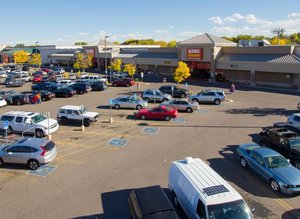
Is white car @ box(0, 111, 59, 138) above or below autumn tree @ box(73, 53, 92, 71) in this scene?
below

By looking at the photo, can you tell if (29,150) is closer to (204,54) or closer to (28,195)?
(28,195)

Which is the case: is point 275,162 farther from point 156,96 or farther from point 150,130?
point 156,96

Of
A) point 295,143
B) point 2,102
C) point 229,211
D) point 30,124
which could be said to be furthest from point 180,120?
point 2,102

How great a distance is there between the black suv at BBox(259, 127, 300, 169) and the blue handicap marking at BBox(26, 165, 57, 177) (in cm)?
1354

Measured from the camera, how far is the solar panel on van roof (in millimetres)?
10422

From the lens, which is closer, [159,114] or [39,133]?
[39,133]

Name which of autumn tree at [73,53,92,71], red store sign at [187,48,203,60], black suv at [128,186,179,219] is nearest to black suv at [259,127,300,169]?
black suv at [128,186,179,219]

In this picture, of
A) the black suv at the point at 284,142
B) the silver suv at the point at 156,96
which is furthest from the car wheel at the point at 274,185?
the silver suv at the point at 156,96

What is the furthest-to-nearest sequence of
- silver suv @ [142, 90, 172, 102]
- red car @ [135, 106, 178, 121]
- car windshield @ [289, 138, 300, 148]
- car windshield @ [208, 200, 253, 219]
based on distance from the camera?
silver suv @ [142, 90, 172, 102] → red car @ [135, 106, 178, 121] → car windshield @ [289, 138, 300, 148] → car windshield @ [208, 200, 253, 219]

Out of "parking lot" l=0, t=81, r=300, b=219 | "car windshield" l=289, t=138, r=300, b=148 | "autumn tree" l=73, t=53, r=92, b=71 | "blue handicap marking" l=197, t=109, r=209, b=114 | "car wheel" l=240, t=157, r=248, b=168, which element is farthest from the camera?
"autumn tree" l=73, t=53, r=92, b=71

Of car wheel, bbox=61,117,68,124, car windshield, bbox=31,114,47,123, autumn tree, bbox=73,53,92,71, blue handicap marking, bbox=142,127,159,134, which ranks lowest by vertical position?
blue handicap marking, bbox=142,127,159,134

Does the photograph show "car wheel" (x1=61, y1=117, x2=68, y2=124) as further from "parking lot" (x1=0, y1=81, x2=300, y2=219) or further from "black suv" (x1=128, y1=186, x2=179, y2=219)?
"black suv" (x1=128, y1=186, x2=179, y2=219)

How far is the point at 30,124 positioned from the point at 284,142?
18.4 meters

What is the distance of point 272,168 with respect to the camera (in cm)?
1458
